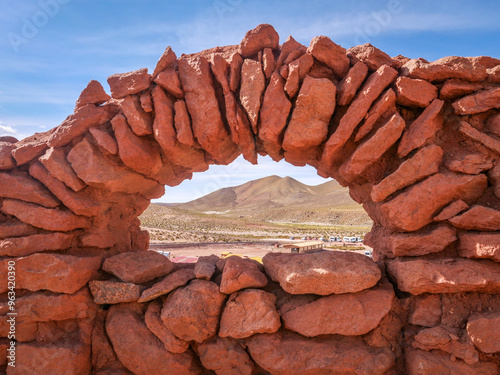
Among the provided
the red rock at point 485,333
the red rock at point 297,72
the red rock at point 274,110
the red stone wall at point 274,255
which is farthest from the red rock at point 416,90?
the red rock at point 485,333

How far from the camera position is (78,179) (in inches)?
201

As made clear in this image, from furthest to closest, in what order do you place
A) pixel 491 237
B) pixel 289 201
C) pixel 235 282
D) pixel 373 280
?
pixel 289 201
pixel 235 282
pixel 373 280
pixel 491 237

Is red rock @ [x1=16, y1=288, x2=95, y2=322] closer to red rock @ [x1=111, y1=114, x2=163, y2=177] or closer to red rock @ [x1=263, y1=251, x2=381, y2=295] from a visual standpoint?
red rock @ [x1=111, y1=114, x2=163, y2=177]

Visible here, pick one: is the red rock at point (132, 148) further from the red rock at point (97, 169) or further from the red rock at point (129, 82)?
the red rock at point (129, 82)

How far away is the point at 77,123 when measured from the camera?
5.22 metres

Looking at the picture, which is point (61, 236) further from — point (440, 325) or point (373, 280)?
point (440, 325)

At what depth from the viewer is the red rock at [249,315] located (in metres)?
4.27

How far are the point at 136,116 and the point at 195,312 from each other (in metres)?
3.24

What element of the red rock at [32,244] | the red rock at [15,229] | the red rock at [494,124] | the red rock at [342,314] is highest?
the red rock at [494,124]


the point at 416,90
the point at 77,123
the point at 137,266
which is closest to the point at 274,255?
the point at 137,266

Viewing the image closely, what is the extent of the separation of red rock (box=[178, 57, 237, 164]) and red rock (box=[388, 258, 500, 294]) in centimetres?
353

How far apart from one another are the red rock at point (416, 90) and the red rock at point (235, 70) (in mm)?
2518

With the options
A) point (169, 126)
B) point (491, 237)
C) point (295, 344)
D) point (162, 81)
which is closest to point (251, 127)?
point (169, 126)

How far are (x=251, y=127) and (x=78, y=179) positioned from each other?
3.05 m
